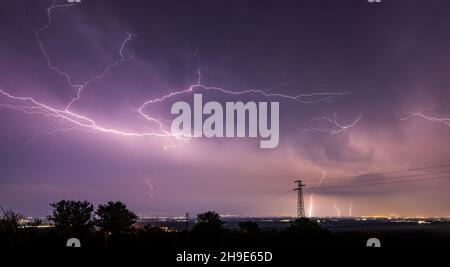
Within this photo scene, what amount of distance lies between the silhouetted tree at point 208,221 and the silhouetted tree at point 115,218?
17.2ft

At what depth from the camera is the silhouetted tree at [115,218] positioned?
29906mm

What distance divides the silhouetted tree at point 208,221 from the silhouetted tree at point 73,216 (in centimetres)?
769

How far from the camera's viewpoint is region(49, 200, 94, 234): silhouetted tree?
27.9m

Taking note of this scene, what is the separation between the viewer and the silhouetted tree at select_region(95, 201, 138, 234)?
2991cm

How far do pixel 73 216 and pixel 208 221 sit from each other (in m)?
9.61

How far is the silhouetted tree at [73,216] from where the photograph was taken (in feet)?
91.7

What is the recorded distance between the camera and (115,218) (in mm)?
30297

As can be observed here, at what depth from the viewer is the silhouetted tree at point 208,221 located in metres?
28.7

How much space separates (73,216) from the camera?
28.6 meters

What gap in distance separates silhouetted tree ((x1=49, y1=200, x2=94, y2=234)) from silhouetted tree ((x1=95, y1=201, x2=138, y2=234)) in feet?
3.01
